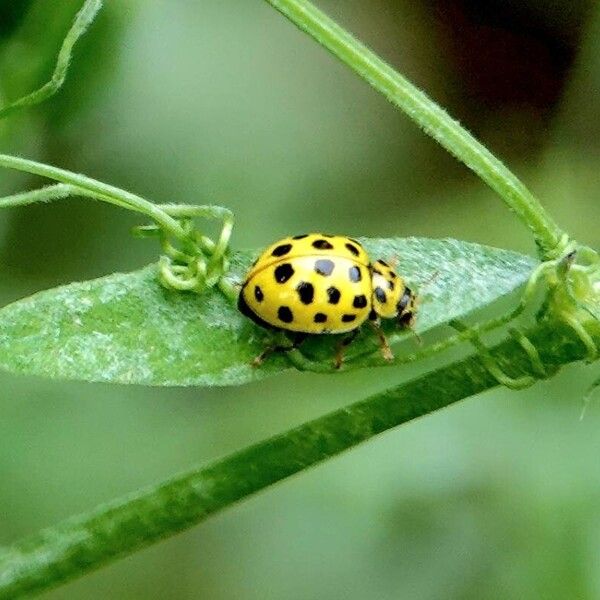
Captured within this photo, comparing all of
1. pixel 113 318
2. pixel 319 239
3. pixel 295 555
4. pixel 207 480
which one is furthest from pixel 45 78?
pixel 295 555

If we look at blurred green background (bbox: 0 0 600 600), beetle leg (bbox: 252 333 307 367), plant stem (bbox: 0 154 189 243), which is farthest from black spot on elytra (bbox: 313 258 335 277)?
blurred green background (bbox: 0 0 600 600)

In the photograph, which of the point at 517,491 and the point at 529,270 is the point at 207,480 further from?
the point at 517,491

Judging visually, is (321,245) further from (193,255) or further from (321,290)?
(193,255)

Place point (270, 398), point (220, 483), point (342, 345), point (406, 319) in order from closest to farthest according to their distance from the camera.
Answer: point (220, 483), point (406, 319), point (342, 345), point (270, 398)

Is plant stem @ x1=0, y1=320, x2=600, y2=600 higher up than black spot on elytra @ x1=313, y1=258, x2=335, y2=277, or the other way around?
Answer: black spot on elytra @ x1=313, y1=258, x2=335, y2=277

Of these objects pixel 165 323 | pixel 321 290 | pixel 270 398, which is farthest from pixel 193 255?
pixel 270 398

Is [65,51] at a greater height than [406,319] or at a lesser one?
greater

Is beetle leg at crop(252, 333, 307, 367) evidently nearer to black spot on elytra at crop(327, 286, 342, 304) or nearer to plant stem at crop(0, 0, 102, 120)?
black spot on elytra at crop(327, 286, 342, 304)
